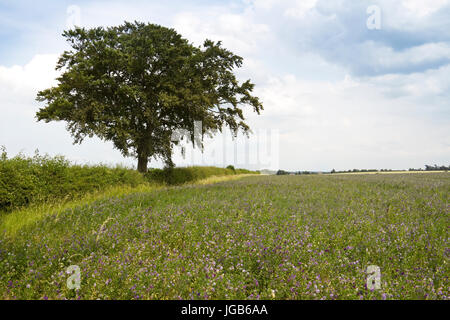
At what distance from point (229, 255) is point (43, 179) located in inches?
371

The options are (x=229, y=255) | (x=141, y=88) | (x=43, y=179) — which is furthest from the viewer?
(x=141, y=88)

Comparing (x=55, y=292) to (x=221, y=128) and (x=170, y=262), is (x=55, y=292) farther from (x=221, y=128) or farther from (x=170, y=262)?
(x=221, y=128)

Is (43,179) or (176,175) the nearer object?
(43,179)

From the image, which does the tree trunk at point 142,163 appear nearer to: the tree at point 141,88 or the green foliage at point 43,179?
the tree at point 141,88

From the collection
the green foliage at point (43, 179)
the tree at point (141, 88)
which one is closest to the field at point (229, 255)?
the green foliage at point (43, 179)

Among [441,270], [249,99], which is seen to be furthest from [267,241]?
[249,99]

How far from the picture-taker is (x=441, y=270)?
4.10 meters

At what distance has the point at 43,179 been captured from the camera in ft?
34.4

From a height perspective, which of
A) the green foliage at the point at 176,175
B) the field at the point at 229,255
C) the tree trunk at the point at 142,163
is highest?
the tree trunk at the point at 142,163

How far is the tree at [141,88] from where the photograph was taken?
1762 cm

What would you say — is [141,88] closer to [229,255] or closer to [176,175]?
[176,175]

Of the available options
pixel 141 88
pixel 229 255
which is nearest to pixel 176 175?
pixel 141 88

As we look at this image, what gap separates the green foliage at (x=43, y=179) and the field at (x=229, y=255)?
377cm
